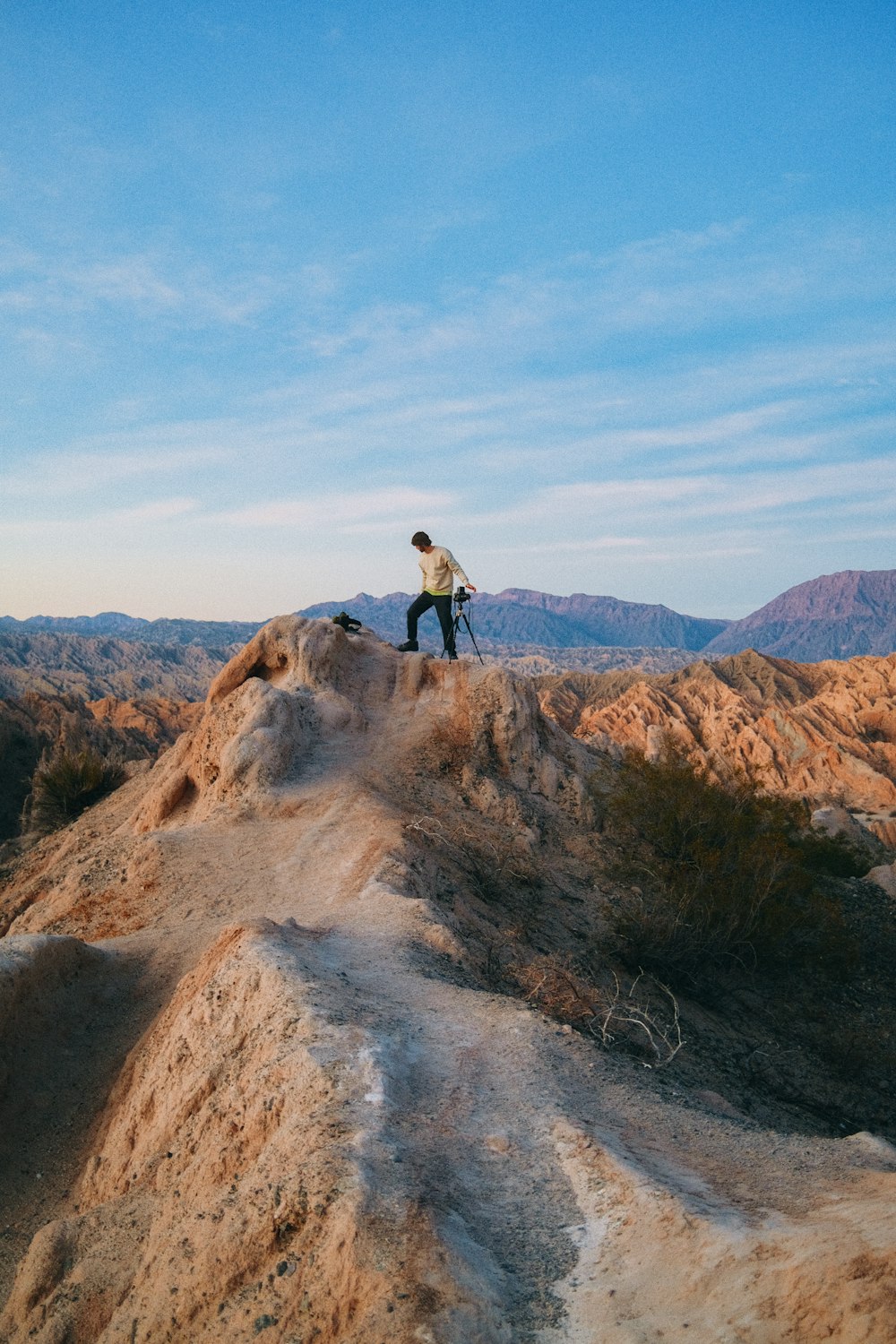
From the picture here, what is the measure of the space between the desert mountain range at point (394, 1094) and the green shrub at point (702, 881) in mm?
489

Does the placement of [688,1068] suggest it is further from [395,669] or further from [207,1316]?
[395,669]

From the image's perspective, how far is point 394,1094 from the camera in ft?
13.7

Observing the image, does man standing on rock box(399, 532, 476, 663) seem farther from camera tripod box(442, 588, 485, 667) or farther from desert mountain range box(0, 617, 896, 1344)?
desert mountain range box(0, 617, 896, 1344)

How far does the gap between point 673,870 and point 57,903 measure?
761cm

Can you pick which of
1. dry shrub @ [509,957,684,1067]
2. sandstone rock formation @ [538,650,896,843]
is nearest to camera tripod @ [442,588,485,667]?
dry shrub @ [509,957,684,1067]

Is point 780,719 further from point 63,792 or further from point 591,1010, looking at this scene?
point 591,1010

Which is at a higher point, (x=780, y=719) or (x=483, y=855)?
(x=483, y=855)

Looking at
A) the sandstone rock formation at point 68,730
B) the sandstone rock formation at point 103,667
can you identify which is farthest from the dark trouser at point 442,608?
the sandstone rock formation at point 103,667

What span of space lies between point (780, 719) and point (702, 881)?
1760 inches

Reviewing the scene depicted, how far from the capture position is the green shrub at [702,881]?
33.1 ft

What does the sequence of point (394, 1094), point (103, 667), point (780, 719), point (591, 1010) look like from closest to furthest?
1. point (394, 1094)
2. point (591, 1010)
3. point (780, 719)
4. point (103, 667)

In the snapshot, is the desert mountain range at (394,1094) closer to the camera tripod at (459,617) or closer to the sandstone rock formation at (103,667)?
the camera tripod at (459,617)

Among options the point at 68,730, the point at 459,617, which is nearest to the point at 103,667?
the point at 68,730

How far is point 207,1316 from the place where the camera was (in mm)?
3383
